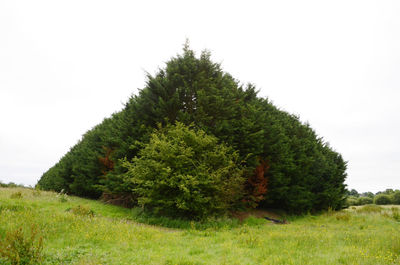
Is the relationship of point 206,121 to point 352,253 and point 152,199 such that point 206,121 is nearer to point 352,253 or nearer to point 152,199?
point 152,199

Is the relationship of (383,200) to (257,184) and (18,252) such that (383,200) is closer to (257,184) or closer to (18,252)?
(257,184)

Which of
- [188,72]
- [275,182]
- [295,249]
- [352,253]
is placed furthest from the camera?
[275,182]

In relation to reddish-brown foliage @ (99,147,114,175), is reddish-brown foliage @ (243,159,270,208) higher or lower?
lower

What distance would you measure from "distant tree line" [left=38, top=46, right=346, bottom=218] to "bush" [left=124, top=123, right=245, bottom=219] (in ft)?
0.20

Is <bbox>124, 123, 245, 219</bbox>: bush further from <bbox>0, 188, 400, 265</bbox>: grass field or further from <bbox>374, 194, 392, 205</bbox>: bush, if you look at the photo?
<bbox>374, 194, 392, 205</bbox>: bush

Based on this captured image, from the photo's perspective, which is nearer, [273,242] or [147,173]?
[273,242]

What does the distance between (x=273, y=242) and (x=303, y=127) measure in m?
23.2

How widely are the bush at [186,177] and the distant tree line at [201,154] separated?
6 cm

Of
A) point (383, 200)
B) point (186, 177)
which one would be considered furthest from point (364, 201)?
point (186, 177)

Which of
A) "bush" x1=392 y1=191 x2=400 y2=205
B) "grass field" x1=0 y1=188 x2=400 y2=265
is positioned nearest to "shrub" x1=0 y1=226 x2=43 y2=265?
"grass field" x1=0 y1=188 x2=400 y2=265

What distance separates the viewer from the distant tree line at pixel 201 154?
1330cm

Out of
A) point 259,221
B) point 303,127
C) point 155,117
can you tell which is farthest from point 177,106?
point 303,127

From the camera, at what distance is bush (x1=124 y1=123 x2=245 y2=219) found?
1273cm

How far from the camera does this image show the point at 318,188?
26672mm
